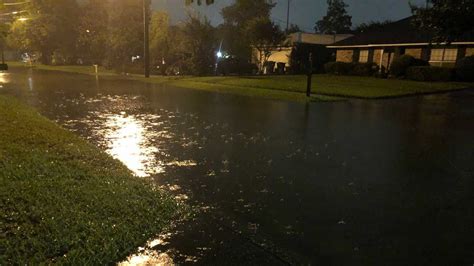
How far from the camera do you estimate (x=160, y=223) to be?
14.2ft

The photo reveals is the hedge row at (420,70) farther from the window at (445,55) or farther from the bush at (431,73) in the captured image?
the window at (445,55)

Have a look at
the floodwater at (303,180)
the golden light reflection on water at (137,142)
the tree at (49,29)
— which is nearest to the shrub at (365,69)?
the floodwater at (303,180)

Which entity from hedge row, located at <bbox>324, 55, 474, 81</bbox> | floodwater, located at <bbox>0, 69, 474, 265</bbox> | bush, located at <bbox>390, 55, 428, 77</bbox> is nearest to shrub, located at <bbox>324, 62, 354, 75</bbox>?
hedge row, located at <bbox>324, 55, 474, 81</bbox>

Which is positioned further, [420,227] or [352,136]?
[352,136]

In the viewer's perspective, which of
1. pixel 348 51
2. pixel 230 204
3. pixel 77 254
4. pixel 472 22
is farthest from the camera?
pixel 348 51

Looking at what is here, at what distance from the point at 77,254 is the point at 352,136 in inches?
297

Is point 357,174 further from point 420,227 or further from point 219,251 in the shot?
point 219,251

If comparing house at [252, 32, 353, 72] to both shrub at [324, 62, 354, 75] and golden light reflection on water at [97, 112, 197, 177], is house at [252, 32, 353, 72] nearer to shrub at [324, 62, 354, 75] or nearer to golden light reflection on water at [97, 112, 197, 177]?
shrub at [324, 62, 354, 75]

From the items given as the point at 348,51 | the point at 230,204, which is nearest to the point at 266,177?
the point at 230,204

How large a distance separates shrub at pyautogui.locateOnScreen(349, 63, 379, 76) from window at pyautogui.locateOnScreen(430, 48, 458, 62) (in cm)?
456

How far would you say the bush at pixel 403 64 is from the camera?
101ft

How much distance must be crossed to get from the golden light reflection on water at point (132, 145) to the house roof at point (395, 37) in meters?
26.6

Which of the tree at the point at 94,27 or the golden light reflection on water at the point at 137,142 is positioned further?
the tree at the point at 94,27

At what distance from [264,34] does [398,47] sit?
42.0ft
